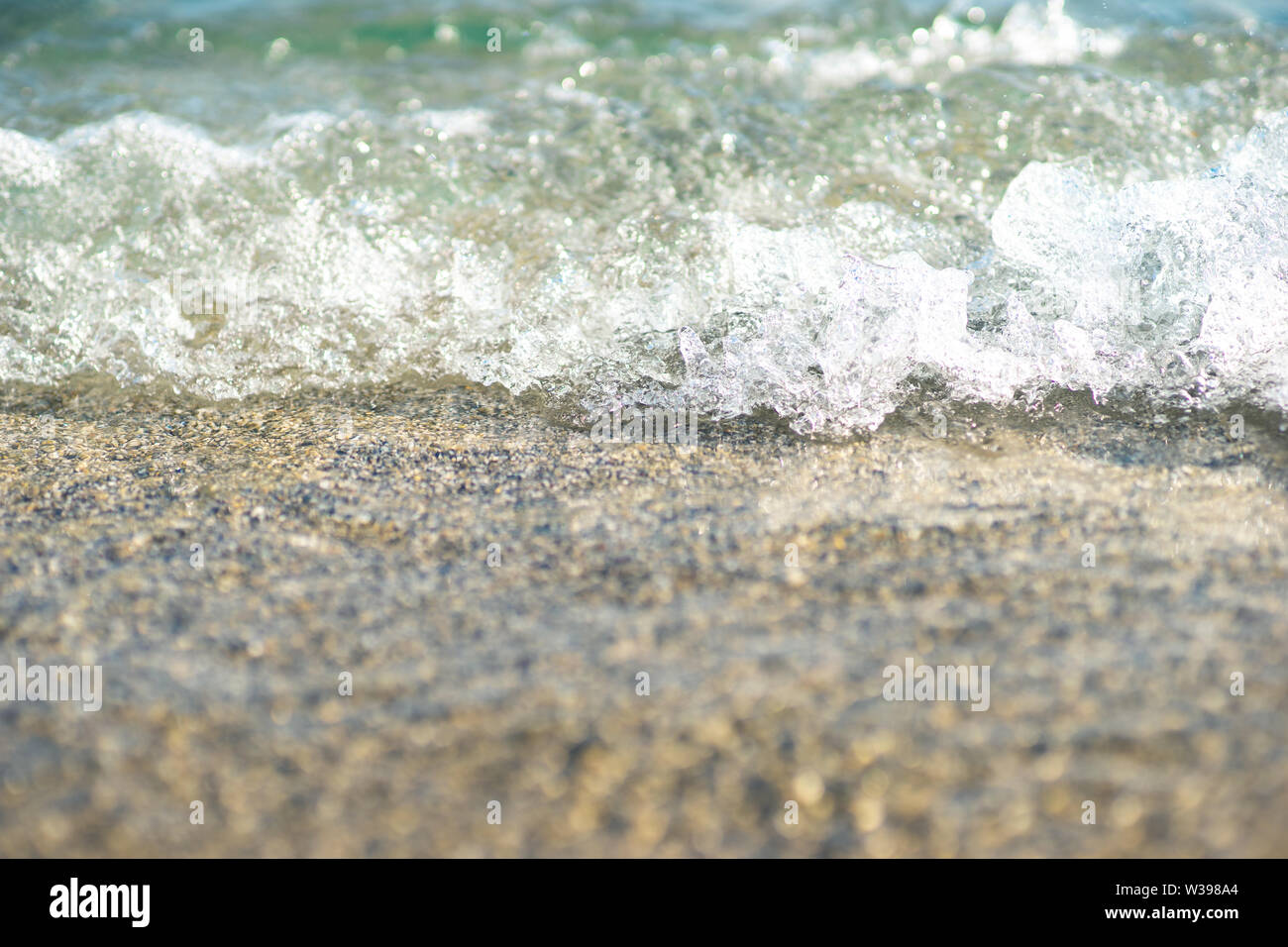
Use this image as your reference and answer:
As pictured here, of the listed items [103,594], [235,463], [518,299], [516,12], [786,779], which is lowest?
[786,779]

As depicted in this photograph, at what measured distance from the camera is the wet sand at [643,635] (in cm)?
160

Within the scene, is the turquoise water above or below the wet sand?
above

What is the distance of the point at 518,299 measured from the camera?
3.16 metres

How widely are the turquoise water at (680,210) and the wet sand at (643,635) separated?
0.30m

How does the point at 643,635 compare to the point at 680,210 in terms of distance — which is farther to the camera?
the point at 680,210

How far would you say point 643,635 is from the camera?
6.33ft

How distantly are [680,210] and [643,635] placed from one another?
82.4 inches

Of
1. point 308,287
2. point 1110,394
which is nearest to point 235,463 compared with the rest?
point 308,287

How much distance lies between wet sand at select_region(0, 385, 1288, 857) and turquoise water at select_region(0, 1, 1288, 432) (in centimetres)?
30

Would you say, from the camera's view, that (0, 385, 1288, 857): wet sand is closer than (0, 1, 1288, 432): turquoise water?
Yes

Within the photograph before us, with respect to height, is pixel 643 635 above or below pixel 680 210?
below

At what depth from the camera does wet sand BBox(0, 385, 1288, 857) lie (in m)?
1.60
